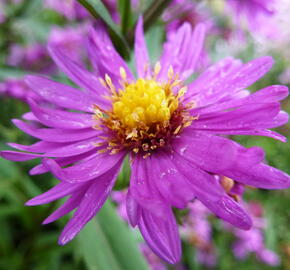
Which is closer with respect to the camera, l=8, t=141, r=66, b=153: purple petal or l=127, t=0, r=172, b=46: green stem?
l=8, t=141, r=66, b=153: purple petal

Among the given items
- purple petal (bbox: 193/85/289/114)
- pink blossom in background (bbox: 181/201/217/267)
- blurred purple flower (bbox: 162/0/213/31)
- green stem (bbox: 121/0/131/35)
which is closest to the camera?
purple petal (bbox: 193/85/289/114)

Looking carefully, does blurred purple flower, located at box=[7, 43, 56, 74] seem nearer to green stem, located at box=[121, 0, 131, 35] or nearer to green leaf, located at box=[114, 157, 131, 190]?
green stem, located at box=[121, 0, 131, 35]

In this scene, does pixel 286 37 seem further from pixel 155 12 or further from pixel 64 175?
pixel 64 175

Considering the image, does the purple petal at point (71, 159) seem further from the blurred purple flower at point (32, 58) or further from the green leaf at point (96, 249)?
the blurred purple flower at point (32, 58)

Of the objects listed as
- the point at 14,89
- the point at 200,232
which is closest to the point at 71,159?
the point at 14,89

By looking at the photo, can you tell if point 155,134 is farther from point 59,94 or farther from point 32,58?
point 32,58

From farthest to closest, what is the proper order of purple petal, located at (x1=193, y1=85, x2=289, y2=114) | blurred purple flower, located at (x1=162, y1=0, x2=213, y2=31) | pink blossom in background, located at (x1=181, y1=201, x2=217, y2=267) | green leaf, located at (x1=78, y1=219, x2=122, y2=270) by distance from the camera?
pink blossom in background, located at (x1=181, y1=201, x2=217, y2=267)
blurred purple flower, located at (x1=162, y1=0, x2=213, y2=31)
green leaf, located at (x1=78, y1=219, x2=122, y2=270)
purple petal, located at (x1=193, y1=85, x2=289, y2=114)

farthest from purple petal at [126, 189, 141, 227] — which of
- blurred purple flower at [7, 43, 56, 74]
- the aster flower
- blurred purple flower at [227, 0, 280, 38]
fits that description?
blurred purple flower at [7, 43, 56, 74]

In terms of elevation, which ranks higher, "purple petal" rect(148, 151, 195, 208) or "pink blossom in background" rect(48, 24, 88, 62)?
"pink blossom in background" rect(48, 24, 88, 62)

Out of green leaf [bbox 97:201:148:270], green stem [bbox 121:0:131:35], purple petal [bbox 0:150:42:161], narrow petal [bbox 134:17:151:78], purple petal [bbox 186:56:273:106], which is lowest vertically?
green leaf [bbox 97:201:148:270]
